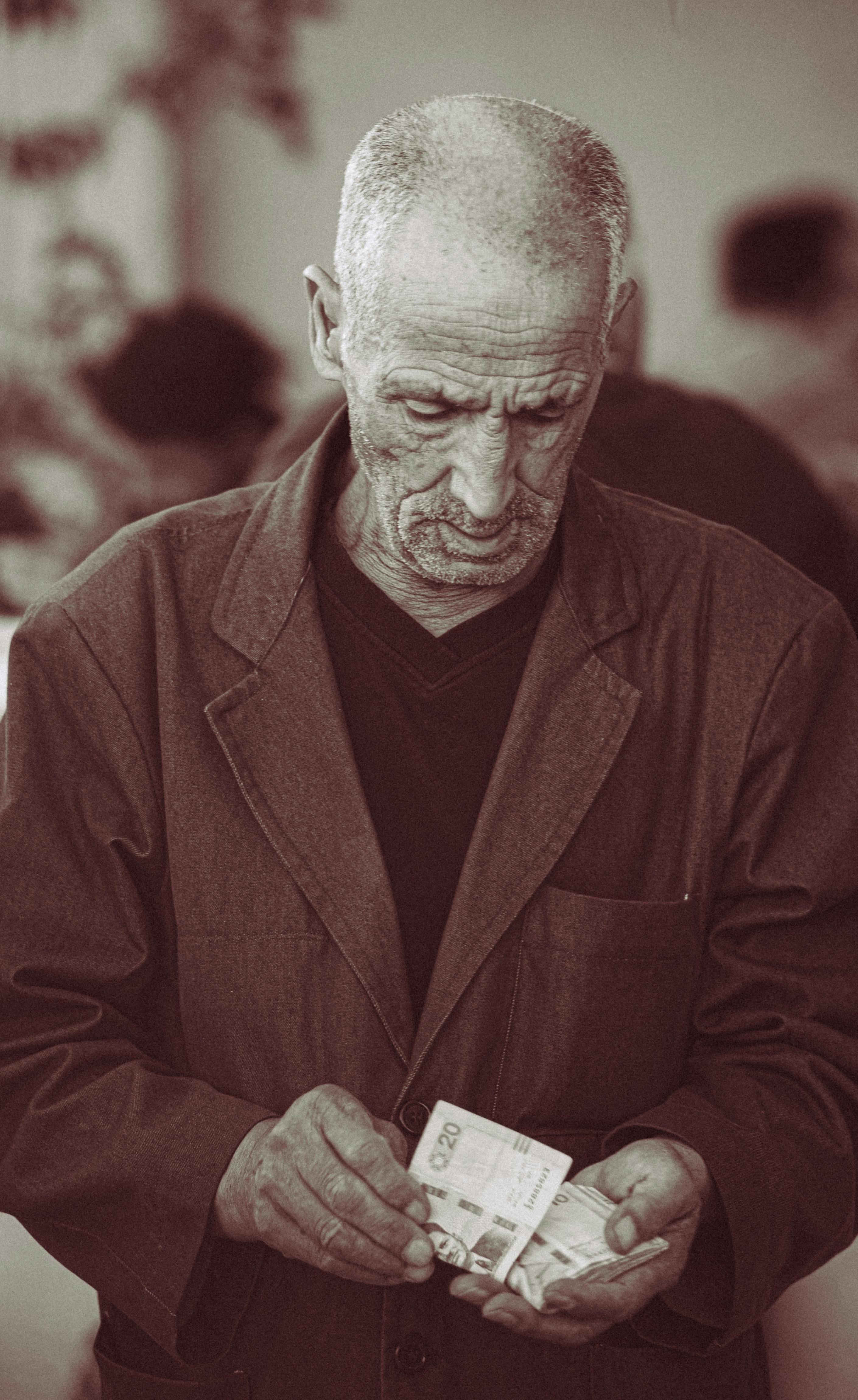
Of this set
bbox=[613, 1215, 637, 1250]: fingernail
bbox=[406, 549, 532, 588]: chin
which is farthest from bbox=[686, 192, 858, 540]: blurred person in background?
bbox=[613, 1215, 637, 1250]: fingernail

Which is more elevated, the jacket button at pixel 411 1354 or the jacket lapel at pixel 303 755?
the jacket lapel at pixel 303 755

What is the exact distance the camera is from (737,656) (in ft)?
6.00

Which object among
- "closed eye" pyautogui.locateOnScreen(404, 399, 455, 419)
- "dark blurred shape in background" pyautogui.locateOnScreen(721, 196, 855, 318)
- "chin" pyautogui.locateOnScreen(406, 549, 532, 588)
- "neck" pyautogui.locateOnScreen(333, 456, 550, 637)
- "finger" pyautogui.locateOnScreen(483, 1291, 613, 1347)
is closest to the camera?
"finger" pyautogui.locateOnScreen(483, 1291, 613, 1347)

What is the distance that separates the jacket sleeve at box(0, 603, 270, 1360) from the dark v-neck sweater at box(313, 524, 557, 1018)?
30 cm

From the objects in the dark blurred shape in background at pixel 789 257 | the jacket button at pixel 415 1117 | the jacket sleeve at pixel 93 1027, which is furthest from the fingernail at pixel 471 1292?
the dark blurred shape in background at pixel 789 257

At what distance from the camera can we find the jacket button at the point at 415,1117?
5.68 feet

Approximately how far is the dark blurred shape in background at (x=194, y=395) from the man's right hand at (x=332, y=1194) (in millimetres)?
1314

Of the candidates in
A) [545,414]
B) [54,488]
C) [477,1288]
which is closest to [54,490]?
[54,488]

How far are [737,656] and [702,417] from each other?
78 cm

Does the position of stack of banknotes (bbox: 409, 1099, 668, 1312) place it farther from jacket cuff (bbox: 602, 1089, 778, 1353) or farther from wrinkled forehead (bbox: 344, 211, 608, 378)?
wrinkled forehead (bbox: 344, 211, 608, 378)

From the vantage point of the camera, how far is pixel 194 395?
2.51 meters

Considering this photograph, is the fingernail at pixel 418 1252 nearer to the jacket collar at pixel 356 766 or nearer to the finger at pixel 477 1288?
the finger at pixel 477 1288

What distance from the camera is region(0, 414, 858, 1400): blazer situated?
5.59 feet

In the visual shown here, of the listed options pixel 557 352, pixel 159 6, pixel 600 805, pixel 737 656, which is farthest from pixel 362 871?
pixel 159 6
